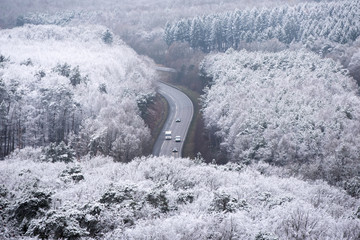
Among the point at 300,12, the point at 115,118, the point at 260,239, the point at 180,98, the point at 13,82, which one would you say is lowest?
the point at 180,98

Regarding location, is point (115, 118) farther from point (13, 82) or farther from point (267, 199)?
point (267, 199)

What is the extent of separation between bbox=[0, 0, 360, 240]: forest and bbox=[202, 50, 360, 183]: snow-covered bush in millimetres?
301

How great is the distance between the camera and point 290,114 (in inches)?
2413

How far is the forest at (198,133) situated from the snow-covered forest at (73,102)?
35 centimetres

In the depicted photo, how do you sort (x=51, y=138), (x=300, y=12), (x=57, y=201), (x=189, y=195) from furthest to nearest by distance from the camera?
(x=300, y=12) < (x=51, y=138) < (x=189, y=195) < (x=57, y=201)

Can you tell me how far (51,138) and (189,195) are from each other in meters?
50.8

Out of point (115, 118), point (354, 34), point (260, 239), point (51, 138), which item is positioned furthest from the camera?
point (354, 34)

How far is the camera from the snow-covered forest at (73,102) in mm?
61125

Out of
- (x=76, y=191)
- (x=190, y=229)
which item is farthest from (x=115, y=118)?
(x=190, y=229)

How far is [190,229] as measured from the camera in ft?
64.5

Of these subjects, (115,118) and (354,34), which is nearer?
(115,118)

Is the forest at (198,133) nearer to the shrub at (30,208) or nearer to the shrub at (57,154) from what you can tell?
the shrub at (30,208)

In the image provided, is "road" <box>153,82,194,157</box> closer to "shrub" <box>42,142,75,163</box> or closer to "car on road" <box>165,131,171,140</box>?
"car on road" <box>165,131,171,140</box>

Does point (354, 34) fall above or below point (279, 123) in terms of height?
above
